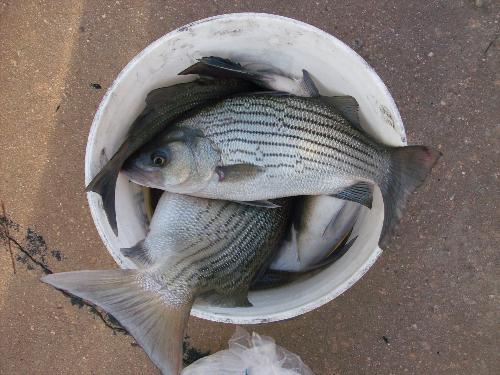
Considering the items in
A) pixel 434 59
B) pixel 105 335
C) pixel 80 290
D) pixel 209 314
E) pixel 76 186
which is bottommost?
pixel 105 335

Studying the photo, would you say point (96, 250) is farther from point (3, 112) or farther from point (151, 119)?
point (151, 119)

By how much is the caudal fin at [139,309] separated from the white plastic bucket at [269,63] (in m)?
0.10

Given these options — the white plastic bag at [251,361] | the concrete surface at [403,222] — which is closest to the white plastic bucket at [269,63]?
the white plastic bag at [251,361]

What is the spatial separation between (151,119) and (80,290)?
51 centimetres

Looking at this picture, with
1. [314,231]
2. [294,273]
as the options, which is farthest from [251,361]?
[314,231]

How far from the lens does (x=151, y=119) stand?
1.57 m

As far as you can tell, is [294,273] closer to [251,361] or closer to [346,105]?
[251,361]

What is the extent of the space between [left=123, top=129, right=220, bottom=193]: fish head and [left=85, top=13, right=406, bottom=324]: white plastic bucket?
0.10 meters

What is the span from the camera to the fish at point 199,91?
1549 mm

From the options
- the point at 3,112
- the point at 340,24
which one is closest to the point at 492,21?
the point at 340,24

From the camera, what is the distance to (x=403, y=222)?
6.89ft

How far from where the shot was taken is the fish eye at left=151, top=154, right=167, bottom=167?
154 centimetres

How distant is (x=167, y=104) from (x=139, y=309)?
1.87 feet

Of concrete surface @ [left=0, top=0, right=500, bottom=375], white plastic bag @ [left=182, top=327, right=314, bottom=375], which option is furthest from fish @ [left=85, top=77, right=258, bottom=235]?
white plastic bag @ [left=182, top=327, right=314, bottom=375]
